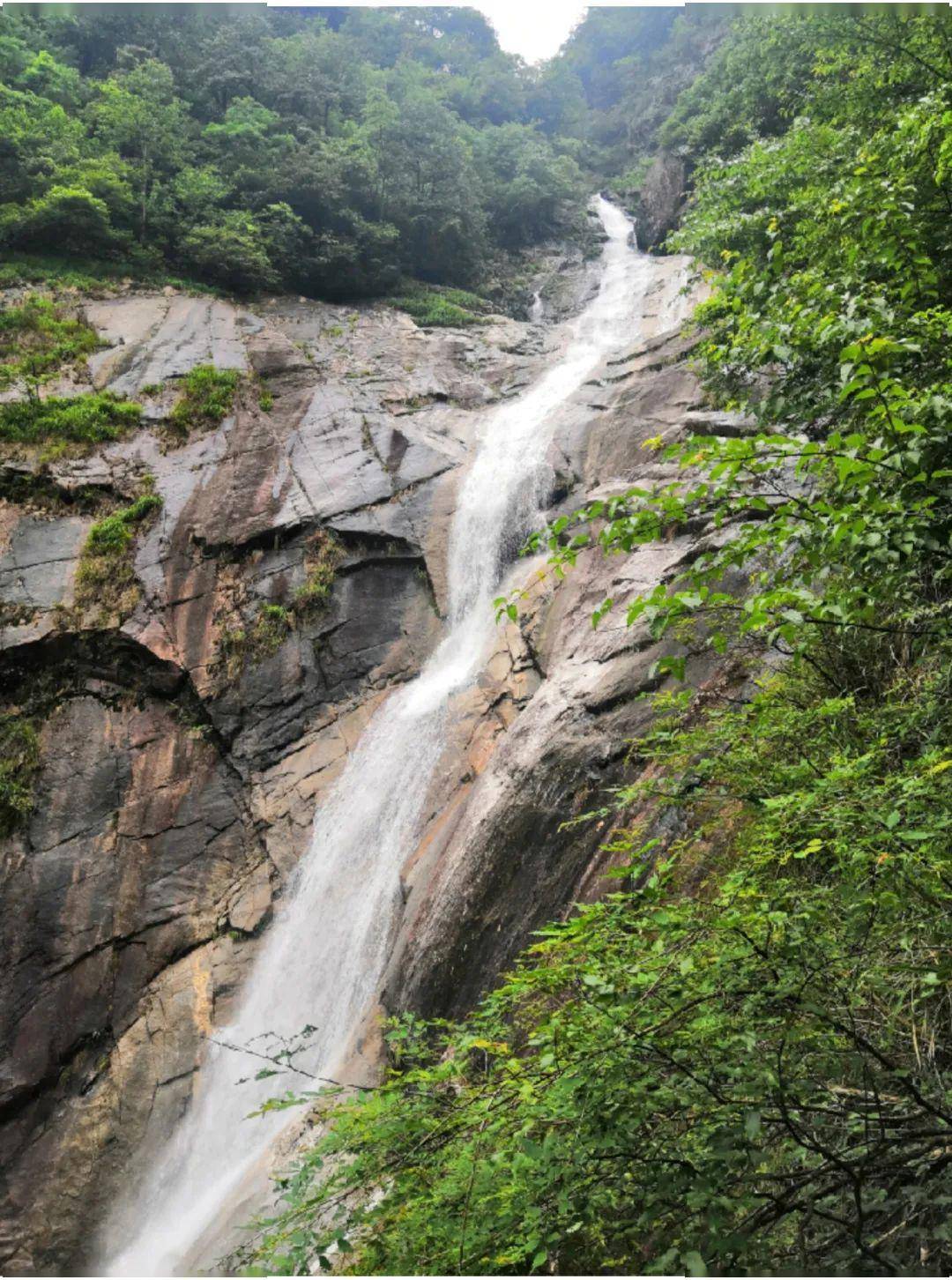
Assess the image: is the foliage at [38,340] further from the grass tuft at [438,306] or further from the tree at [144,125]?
the grass tuft at [438,306]

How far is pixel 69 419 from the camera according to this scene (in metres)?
13.0

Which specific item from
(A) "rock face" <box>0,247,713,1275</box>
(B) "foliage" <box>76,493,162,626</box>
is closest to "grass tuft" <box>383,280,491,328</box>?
(A) "rock face" <box>0,247,713,1275</box>

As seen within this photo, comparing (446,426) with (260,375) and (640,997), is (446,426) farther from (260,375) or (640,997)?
(640,997)

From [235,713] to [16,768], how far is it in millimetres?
3058

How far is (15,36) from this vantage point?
2042 cm

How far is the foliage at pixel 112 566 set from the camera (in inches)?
448

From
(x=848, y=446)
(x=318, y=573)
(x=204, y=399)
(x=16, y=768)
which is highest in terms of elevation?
(x=204, y=399)

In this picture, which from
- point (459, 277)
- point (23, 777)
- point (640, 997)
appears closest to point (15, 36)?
point (459, 277)

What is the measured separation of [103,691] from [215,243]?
A: 13.0 metres

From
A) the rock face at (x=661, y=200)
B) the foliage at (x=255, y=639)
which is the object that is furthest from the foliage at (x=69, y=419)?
the rock face at (x=661, y=200)

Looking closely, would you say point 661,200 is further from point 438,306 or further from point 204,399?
point 204,399

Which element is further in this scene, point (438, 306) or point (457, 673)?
point (438, 306)

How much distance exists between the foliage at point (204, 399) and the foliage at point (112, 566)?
221 centimetres

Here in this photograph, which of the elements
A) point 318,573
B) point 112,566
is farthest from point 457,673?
point 112,566
